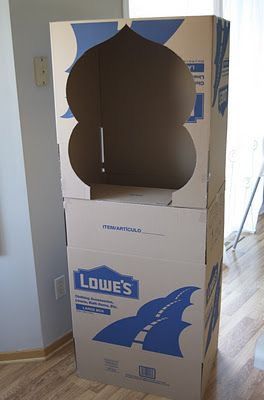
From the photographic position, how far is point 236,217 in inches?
130

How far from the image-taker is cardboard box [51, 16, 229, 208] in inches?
54.2

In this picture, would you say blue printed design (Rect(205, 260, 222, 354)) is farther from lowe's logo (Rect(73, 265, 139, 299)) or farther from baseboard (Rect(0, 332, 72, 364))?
baseboard (Rect(0, 332, 72, 364))

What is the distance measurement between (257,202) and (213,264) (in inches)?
76.3

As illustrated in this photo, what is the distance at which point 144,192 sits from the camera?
1725 millimetres

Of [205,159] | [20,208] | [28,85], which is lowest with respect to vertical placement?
[20,208]

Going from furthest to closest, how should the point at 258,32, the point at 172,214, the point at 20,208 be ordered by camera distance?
the point at 258,32 < the point at 20,208 < the point at 172,214

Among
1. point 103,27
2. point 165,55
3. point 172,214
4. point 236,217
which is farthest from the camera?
point 236,217

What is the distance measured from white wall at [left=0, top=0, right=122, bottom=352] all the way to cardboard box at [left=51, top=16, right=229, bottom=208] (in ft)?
0.72

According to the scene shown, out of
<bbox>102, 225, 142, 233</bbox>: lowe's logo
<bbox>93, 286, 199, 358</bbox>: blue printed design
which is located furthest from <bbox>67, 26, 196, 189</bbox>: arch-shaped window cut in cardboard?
<bbox>93, 286, 199, 358</bbox>: blue printed design

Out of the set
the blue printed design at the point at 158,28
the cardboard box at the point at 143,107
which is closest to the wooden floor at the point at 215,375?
the cardboard box at the point at 143,107

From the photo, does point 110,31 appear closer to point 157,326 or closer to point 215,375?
point 157,326

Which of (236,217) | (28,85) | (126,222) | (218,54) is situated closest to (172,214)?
(126,222)

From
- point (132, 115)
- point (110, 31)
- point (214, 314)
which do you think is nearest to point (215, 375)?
point (214, 314)

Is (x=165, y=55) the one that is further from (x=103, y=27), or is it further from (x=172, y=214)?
(x=172, y=214)
